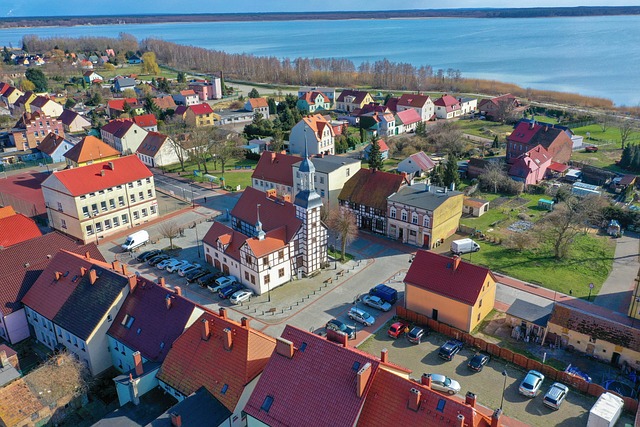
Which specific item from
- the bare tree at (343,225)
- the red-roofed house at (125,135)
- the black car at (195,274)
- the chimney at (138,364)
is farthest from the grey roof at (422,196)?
the red-roofed house at (125,135)

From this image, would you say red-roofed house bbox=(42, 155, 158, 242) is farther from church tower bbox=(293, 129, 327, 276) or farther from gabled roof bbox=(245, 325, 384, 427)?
gabled roof bbox=(245, 325, 384, 427)

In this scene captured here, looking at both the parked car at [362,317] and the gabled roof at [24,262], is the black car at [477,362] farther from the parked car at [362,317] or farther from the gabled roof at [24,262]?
the gabled roof at [24,262]

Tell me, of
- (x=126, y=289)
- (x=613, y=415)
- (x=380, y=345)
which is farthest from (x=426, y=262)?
(x=126, y=289)

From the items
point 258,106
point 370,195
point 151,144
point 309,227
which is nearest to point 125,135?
point 151,144

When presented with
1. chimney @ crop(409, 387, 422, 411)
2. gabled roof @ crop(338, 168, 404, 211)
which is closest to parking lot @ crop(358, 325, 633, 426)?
chimney @ crop(409, 387, 422, 411)

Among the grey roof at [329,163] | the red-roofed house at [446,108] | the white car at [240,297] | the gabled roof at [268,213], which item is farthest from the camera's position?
the red-roofed house at [446,108]
